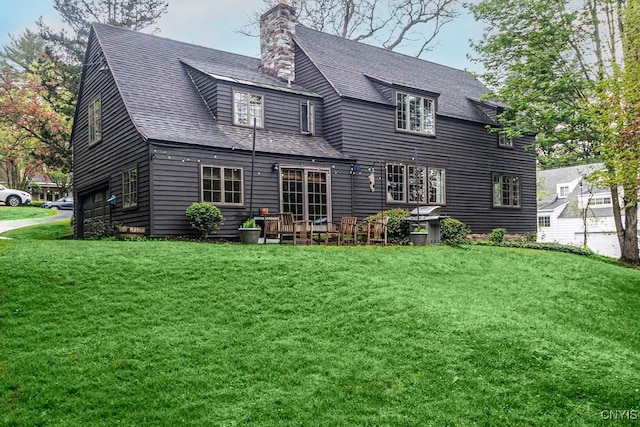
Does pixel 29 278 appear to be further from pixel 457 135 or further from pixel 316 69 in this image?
pixel 457 135

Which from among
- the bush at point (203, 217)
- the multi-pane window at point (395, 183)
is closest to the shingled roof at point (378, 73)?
the multi-pane window at point (395, 183)

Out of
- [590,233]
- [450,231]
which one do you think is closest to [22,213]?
[450,231]

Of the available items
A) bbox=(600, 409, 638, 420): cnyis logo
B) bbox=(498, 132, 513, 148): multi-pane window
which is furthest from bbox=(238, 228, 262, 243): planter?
bbox=(498, 132, 513, 148): multi-pane window

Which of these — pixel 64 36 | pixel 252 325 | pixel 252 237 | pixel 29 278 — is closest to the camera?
pixel 252 325

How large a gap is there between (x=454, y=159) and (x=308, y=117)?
6935mm

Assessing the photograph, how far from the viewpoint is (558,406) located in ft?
20.8

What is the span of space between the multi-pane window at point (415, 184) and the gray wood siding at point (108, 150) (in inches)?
358

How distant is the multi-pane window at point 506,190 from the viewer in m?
25.7

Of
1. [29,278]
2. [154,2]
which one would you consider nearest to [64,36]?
[154,2]

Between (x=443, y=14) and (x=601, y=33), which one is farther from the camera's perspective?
(x=443, y=14)

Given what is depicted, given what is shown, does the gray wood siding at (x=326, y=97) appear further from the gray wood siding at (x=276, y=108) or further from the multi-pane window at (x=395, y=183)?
the multi-pane window at (x=395, y=183)

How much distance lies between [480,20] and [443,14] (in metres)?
10.7

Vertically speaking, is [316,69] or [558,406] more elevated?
[316,69]

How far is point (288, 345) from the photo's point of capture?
750 centimetres
